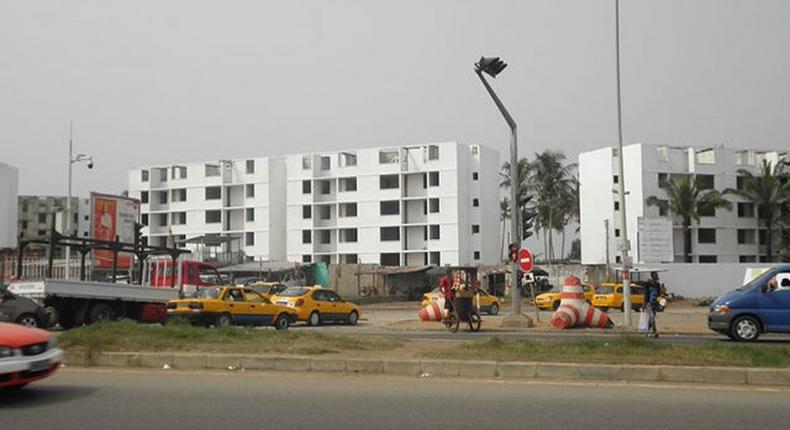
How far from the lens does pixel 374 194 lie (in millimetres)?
72875

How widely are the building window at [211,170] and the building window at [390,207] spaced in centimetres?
1935

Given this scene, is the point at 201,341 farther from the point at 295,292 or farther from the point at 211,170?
the point at 211,170

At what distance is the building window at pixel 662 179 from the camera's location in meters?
66.7

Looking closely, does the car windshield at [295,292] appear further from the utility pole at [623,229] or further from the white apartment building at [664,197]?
the white apartment building at [664,197]

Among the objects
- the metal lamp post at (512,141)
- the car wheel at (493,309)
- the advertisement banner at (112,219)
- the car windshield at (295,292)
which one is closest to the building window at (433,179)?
the car wheel at (493,309)

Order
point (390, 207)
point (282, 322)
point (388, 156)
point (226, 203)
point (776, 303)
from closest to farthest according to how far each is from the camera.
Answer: point (776, 303), point (282, 322), point (390, 207), point (388, 156), point (226, 203)

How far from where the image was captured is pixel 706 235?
69.4 metres

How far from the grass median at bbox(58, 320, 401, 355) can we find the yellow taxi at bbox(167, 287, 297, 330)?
6.56m

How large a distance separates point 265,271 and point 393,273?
10.4 metres

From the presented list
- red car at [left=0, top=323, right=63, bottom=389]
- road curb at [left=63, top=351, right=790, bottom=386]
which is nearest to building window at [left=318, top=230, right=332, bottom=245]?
road curb at [left=63, top=351, right=790, bottom=386]

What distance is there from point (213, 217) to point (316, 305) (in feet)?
181

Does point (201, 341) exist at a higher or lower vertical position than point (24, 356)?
lower

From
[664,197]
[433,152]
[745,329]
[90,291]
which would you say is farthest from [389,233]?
[745,329]

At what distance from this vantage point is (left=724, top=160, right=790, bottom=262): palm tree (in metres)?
66.2
